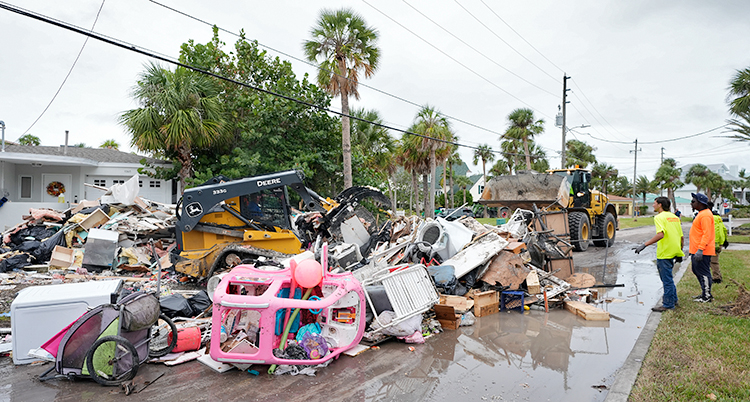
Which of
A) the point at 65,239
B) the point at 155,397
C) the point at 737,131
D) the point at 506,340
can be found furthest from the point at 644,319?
the point at 737,131

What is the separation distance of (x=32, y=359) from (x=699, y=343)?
742 centimetres

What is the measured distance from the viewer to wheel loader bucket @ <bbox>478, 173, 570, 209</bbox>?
13031 mm

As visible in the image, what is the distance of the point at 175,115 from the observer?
15586 mm

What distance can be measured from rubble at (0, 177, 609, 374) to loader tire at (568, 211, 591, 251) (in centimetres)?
190

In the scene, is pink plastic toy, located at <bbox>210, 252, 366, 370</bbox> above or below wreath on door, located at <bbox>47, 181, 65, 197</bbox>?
below

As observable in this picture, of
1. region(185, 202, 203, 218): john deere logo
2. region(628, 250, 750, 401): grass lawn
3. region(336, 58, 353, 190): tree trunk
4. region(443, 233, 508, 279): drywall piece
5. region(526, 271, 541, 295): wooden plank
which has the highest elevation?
region(336, 58, 353, 190): tree trunk

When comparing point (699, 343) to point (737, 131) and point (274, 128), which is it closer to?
point (274, 128)

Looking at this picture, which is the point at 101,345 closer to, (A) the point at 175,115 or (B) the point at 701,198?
(B) the point at 701,198

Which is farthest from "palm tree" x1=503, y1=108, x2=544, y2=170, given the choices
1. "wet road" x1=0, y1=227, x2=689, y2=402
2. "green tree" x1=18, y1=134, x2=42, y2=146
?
"green tree" x1=18, y1=134, x2=42, y2=146

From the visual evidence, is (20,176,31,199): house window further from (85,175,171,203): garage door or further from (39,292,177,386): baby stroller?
(39,292,177,386): baby stroller

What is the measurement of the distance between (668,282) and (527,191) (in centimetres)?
727

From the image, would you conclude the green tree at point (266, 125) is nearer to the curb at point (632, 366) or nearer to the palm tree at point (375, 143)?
the palm tree at point (375, 143)

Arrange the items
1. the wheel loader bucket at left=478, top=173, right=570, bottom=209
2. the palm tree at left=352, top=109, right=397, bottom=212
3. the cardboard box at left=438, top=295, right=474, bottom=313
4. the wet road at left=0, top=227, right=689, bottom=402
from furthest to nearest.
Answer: the palm tree at left=352, top=109, right=397, bottom=212
the wheel loader bucket at left=478, top=173, right=570, bottom=209
the cardboard box at left=438, top=295, right=474, bottom=313
the wet road at left=0, top=227, right=689, bottom=402

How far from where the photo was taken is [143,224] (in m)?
10.7
